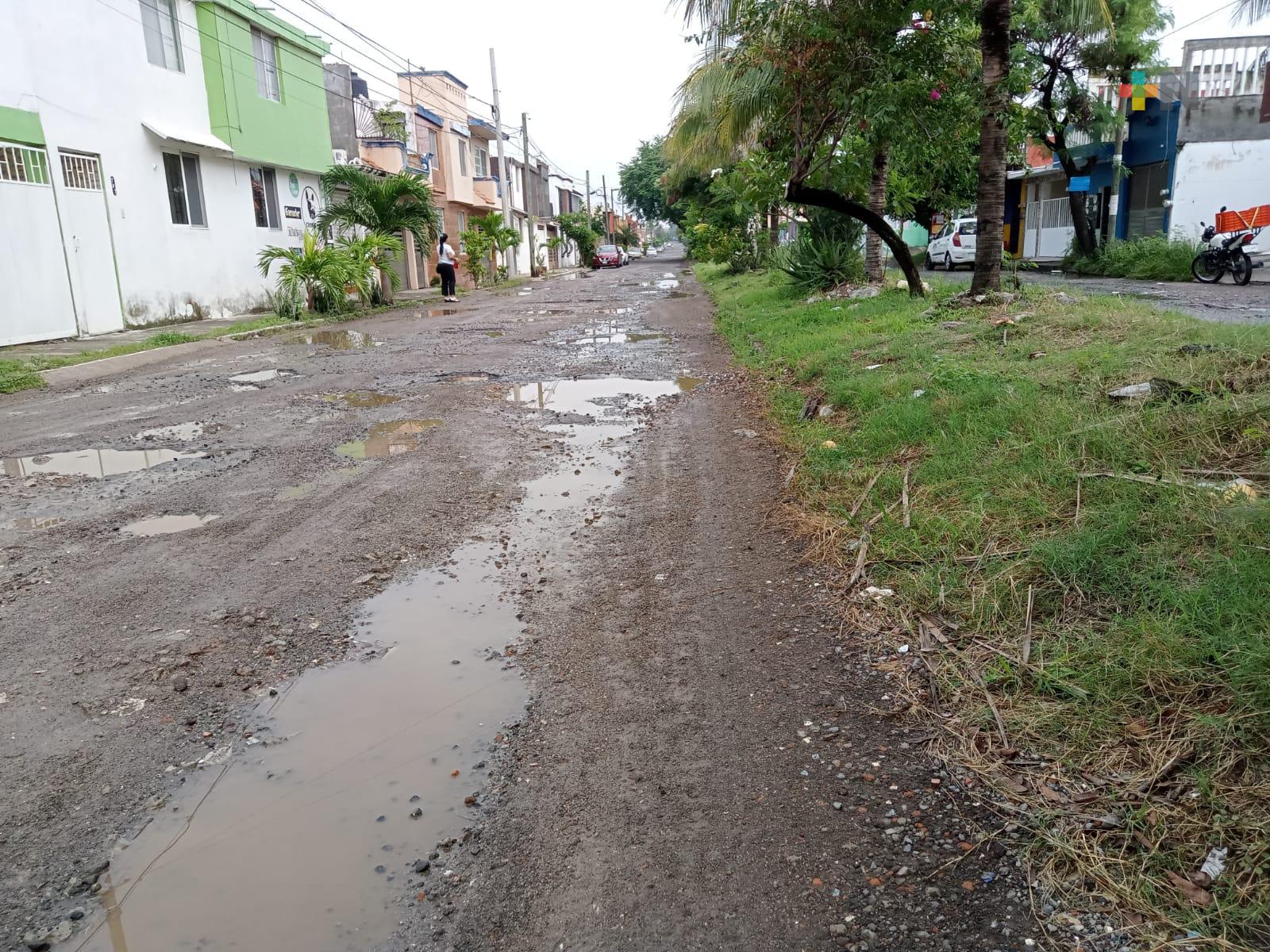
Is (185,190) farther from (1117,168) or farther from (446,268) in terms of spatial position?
(1117,168)

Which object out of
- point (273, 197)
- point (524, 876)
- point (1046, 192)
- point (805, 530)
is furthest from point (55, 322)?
point (1046, 192)

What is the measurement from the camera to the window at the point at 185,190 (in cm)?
1772

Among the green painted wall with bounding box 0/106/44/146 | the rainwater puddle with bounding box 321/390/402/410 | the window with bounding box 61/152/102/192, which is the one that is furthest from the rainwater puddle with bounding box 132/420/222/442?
the window with bounding box 61/152/102/192

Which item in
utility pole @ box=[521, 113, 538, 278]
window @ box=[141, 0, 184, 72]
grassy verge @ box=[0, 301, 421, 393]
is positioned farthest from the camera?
utility pole @ box=[521, 113, 538, 278]

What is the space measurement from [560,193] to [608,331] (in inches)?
2736

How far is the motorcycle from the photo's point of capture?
14734 mm

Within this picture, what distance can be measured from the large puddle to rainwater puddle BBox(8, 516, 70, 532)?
2361 millimetres

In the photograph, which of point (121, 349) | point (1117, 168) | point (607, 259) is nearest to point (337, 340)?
point (121, 349)

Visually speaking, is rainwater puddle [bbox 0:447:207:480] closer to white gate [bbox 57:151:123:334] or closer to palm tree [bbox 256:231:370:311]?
white gate [bbox 57:151:123:334]

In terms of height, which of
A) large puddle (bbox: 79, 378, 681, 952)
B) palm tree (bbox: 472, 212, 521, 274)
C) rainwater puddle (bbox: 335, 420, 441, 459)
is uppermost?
palm tree (bbox: 472, 212, 521, 274)

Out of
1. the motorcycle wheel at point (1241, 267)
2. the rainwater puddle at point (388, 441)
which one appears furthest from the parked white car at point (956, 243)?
the rainwater puddle at point (388, 441)

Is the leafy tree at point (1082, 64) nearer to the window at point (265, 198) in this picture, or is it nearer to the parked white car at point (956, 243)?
the parked white car at point (956, 243)

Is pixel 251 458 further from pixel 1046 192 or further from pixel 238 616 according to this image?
pixel 1046 192

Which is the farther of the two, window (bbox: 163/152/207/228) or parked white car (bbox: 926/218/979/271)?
parked white car (bbox: 926/218/979/271)
